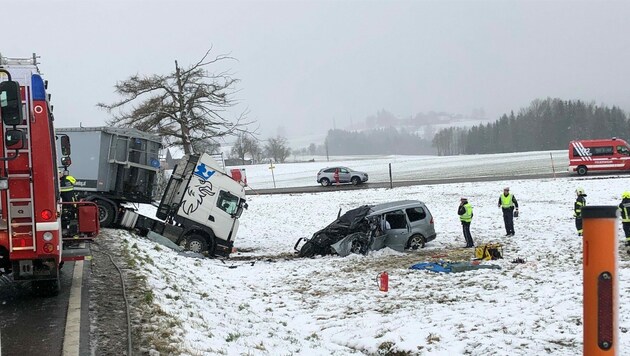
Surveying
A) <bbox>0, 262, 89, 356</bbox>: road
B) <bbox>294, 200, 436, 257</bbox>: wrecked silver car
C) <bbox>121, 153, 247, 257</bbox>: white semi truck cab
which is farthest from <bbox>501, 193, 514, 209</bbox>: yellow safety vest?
<bbox>0, 262, 89, 356</bbox>: road

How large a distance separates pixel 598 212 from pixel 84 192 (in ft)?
59.5

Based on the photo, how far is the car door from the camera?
1717 cm

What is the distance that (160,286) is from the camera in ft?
30.5

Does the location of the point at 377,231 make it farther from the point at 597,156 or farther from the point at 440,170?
the point at 440,170

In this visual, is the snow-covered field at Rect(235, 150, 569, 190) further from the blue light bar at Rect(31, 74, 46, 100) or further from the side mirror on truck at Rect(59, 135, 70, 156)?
the blue light bar at Rect(31, 74, 46, 100)

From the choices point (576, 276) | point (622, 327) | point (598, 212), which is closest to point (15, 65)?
point (598, 212)

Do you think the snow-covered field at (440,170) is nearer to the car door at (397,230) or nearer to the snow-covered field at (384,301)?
the car door at (397,230)

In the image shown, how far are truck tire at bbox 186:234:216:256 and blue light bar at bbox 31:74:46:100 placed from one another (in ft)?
→ 38.1

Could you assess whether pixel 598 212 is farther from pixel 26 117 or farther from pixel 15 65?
pixel 15 65

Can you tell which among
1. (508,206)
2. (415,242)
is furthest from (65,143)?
(508,206)

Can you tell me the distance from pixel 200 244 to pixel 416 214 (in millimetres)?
7283

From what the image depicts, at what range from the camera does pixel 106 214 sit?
1778 cm

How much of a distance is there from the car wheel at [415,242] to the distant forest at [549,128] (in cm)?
11335

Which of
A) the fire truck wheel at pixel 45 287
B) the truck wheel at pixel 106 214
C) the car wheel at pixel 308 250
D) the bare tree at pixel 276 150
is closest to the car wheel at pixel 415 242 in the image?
the car wheel at pixel 308 250
